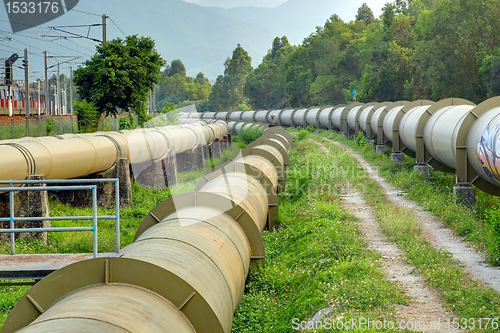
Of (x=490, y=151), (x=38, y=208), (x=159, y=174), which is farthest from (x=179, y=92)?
(x=490, y=151)

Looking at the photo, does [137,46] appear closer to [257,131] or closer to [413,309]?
[257,131]

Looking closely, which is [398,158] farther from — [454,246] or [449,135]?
[454,246]

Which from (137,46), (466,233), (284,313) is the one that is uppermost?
(137,46)

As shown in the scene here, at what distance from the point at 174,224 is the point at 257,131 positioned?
1234 inches

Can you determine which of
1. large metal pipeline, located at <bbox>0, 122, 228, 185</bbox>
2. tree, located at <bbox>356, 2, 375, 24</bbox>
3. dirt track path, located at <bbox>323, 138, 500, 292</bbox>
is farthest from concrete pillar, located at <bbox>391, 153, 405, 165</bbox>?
tree, located at <bbox>356, 2, 375, 24</bbox>

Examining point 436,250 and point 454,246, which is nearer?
point 436,250

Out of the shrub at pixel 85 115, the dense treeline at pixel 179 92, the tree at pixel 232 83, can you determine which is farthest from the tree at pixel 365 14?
the shrub at pixel 85 115

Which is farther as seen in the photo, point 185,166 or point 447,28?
point 447,28

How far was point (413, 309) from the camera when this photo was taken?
6.57 m

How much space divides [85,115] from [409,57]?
3292 centimetres

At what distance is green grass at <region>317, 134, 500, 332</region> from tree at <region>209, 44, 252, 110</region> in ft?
339

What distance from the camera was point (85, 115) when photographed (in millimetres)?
26734

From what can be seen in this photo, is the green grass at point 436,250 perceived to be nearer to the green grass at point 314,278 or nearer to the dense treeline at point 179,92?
the green grass at point 314,278

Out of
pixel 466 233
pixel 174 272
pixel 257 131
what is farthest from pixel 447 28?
pixel 174 272
